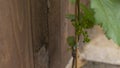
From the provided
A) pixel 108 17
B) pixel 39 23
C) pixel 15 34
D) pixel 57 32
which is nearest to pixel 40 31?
pixel 39 23

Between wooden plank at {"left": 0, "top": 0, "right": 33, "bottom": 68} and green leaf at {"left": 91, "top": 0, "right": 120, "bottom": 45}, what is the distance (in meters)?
0.44

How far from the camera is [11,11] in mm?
1141

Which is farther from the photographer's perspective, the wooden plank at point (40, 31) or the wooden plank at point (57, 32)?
the wooden plank at point (57, 32)

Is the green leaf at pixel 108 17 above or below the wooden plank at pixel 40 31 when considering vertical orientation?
above

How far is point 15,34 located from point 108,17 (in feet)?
1.88

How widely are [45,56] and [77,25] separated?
2.41ft

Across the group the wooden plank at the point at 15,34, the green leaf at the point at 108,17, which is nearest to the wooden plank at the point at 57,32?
the wooden plank at the point at 15,34

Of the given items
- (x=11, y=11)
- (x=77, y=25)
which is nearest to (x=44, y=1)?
(x=11, y=11)

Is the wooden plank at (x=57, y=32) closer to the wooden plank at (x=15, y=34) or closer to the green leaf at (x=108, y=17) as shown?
the wooden plank at (x=15, y=34)

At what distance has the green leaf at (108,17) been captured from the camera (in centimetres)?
74

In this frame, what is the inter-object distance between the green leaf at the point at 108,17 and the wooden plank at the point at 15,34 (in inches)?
17.5

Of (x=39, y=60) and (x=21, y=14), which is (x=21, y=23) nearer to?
(x=21, y=14)

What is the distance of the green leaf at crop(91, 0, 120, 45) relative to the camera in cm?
74

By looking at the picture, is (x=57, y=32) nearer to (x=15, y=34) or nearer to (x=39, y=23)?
(x=39, y=23)
